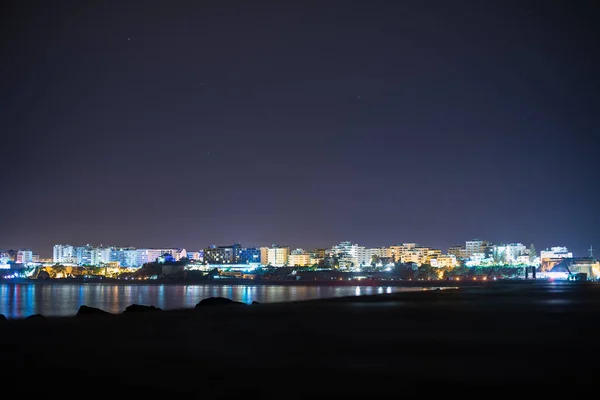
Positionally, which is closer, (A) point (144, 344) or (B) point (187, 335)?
(A) point (144, 344)

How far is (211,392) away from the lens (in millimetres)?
7984

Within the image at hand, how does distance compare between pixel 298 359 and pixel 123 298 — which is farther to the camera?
pixel 123 298

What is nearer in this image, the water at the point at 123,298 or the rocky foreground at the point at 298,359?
the rocky foreground at the point at 298,359

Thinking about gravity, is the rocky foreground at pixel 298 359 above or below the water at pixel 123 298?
above

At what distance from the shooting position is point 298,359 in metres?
11.0

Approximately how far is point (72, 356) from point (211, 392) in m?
4.48

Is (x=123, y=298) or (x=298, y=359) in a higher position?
(x=298, y=359)

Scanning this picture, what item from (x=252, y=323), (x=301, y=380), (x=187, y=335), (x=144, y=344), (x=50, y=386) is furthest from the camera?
(x=252, y=323)

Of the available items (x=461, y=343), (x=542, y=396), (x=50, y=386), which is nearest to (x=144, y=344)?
(x=50, y=386)

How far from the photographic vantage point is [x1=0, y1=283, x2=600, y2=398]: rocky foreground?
8.30 m

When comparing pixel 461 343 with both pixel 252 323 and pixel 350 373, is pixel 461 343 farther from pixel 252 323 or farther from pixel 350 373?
pixel 252 323

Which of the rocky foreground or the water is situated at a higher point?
the rocky foreground

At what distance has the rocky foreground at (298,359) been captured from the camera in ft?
27.2

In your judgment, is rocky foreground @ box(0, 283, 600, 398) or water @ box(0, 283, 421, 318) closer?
rocky foreground @ box(0, 283, 600, 398)
